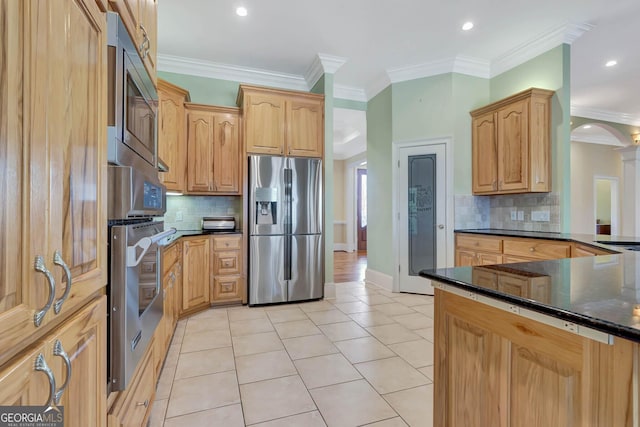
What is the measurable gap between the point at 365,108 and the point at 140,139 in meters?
4.11

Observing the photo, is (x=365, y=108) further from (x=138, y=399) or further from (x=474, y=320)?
(x=138, y=399)

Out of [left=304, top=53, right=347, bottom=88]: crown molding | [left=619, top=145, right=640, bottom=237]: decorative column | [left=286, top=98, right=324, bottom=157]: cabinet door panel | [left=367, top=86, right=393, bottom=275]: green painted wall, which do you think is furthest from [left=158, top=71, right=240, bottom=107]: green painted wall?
[left=619, top=145, right=640, bottom=237]: decorative column

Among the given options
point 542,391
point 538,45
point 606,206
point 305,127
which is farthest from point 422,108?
point 606,206

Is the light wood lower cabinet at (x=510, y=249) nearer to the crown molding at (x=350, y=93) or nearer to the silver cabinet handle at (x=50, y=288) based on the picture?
the crown molding at (x=350, y=93)

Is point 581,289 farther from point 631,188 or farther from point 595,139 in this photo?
point 595,139

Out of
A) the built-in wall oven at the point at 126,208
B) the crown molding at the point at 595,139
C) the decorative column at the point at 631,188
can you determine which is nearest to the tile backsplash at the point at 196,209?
the built-in wall oven at the point at 126,208

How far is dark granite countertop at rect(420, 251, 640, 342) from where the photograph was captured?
0.65m

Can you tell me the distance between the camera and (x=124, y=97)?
103 centimetres

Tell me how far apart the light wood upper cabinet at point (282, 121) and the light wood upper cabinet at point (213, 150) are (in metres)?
0.29

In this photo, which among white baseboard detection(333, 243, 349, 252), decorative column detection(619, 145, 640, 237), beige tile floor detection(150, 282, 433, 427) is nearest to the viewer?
beige tile floor detection(150, 282, 433, 427)

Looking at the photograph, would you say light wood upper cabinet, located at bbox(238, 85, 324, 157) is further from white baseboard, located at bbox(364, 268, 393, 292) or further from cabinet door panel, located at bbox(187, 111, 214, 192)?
white baseboard, located at bbox(364, 268, 393, 292)

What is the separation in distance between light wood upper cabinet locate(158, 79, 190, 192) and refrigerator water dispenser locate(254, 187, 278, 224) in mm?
913

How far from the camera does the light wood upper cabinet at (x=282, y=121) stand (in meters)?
3.47

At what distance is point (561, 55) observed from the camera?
10.2 feet
